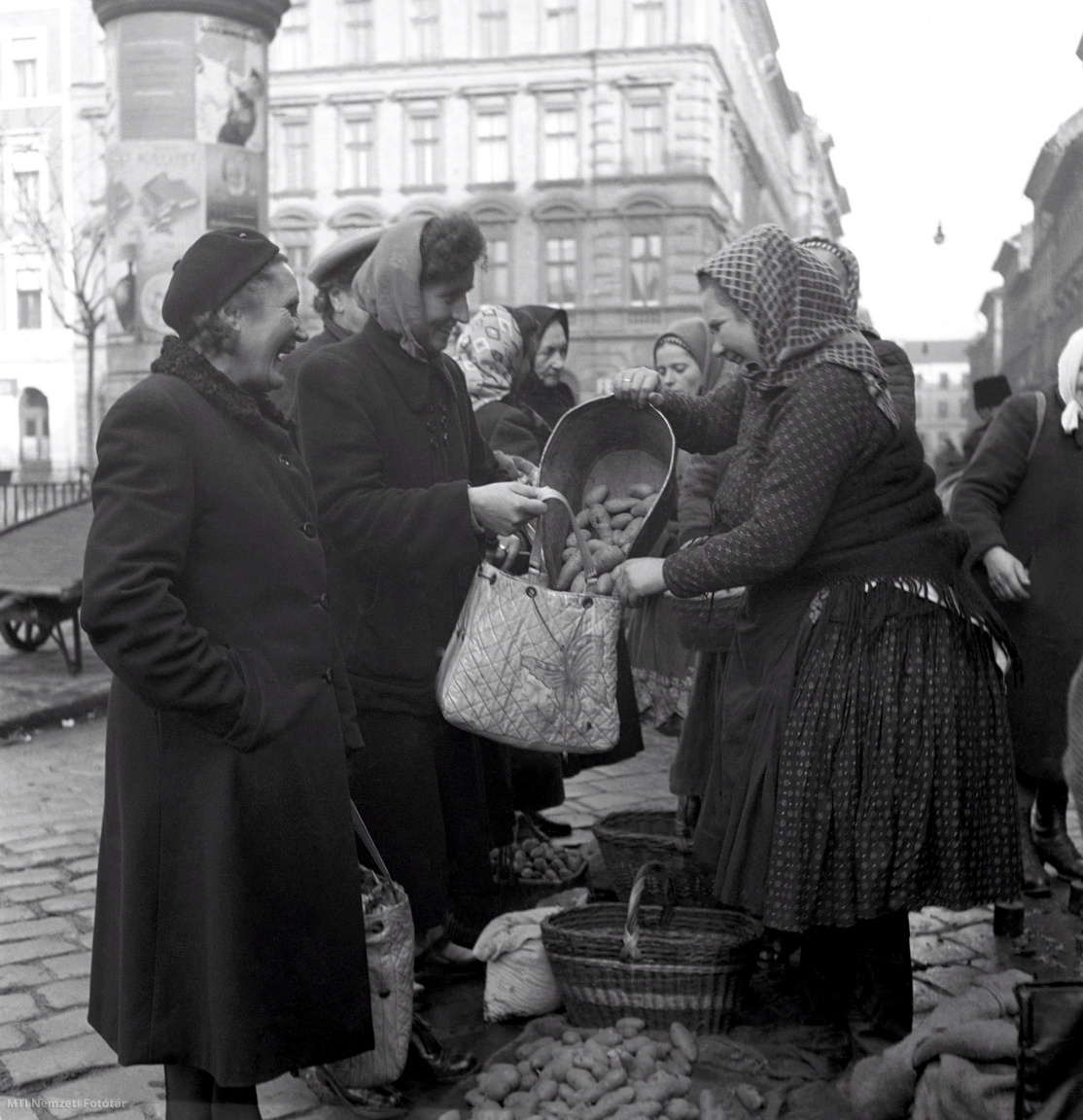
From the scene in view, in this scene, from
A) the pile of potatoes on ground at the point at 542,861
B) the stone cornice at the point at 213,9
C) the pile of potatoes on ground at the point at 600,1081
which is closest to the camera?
the pile of potatoes on ground at the point at 600,1081

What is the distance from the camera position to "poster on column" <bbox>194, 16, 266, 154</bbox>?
11.0 m

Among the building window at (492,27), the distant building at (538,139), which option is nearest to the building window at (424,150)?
the distant building at (538,139)

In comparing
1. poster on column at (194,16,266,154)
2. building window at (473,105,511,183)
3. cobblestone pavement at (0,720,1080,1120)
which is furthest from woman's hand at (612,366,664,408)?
building window at (473,105,511,183)

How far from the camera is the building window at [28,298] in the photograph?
40.9m

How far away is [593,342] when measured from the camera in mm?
41875

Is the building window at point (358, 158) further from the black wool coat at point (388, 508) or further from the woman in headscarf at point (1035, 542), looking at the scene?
the black wool coat at point (388, 508)

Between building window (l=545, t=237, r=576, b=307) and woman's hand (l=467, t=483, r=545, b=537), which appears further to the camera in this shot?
building window (l=545, t=237, r=576, b=307)

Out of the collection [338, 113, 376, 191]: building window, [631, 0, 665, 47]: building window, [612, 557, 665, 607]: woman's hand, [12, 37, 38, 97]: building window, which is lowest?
[612, 557, 665, 607]: woman's hand

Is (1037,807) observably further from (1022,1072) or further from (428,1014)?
(1022,1072)

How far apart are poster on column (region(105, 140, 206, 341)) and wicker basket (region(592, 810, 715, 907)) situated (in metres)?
7.18

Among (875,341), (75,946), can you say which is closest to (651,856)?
(875,341)

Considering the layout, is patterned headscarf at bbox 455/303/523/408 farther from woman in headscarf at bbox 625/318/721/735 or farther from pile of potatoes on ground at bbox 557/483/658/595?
pile of potatoes on ground at bbox 557/483/658/595

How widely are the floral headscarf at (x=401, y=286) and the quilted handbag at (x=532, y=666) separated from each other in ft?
1.87

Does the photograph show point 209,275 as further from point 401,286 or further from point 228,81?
point 228,81
